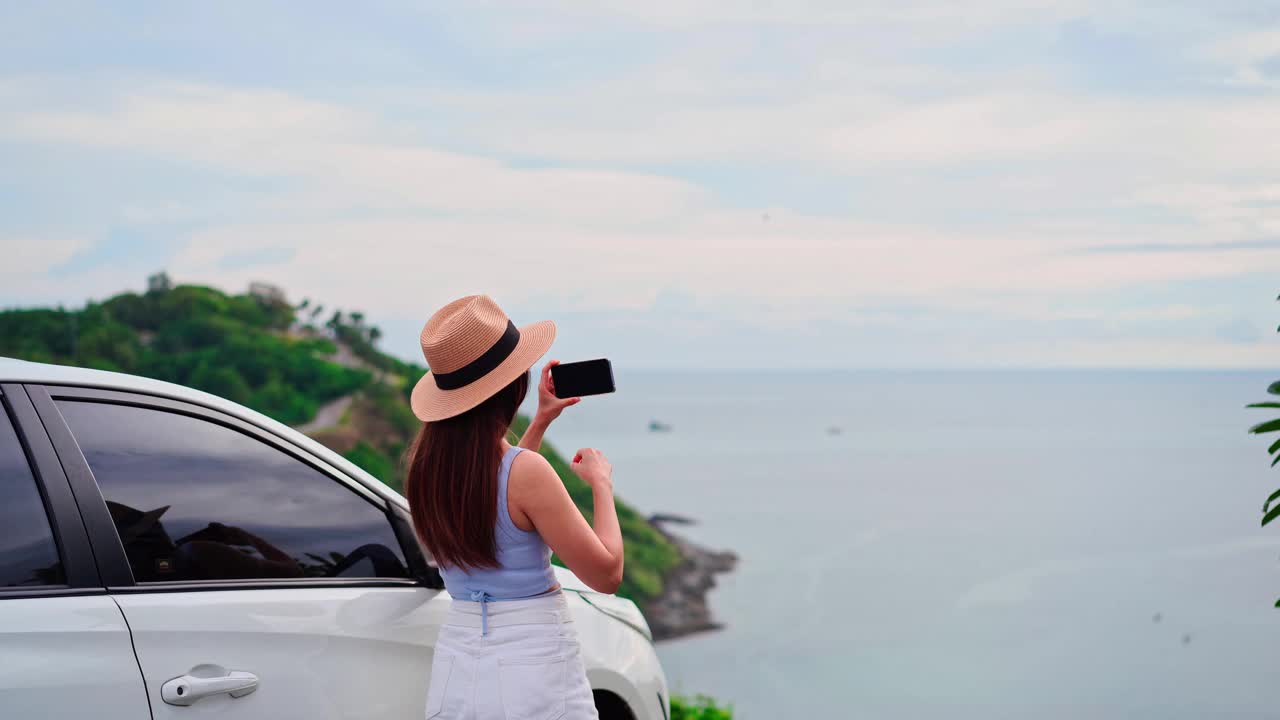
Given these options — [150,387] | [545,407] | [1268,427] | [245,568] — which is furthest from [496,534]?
[1268,427]

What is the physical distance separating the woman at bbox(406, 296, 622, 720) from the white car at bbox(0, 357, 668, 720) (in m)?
0.29

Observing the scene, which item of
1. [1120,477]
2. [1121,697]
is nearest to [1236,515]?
[1120,477]

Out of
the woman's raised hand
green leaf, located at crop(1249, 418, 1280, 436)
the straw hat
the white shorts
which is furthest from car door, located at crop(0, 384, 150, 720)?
green leaf, located at crop(1249, 418, 1280, 436)

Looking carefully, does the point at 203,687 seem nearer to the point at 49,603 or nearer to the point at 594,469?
the point at 49,603

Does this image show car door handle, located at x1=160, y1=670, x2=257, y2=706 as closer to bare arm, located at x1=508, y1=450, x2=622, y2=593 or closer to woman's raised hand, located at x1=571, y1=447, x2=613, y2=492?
bare arm, located at x1=508, y1=450, x2=622, y2=593

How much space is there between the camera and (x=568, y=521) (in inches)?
86.2

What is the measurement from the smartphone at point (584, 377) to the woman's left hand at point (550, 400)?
0.01 m

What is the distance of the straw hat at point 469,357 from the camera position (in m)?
2.30

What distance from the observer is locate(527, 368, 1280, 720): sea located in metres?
68.5

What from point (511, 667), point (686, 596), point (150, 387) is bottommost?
point (686, 596)

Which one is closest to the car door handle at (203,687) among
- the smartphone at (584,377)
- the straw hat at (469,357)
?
the straw hat at (469,357)

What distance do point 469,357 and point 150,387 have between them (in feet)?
2.33

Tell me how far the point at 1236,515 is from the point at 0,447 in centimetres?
13469

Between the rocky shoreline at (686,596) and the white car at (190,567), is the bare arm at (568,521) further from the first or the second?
the rocky shoreline at (686,596)
